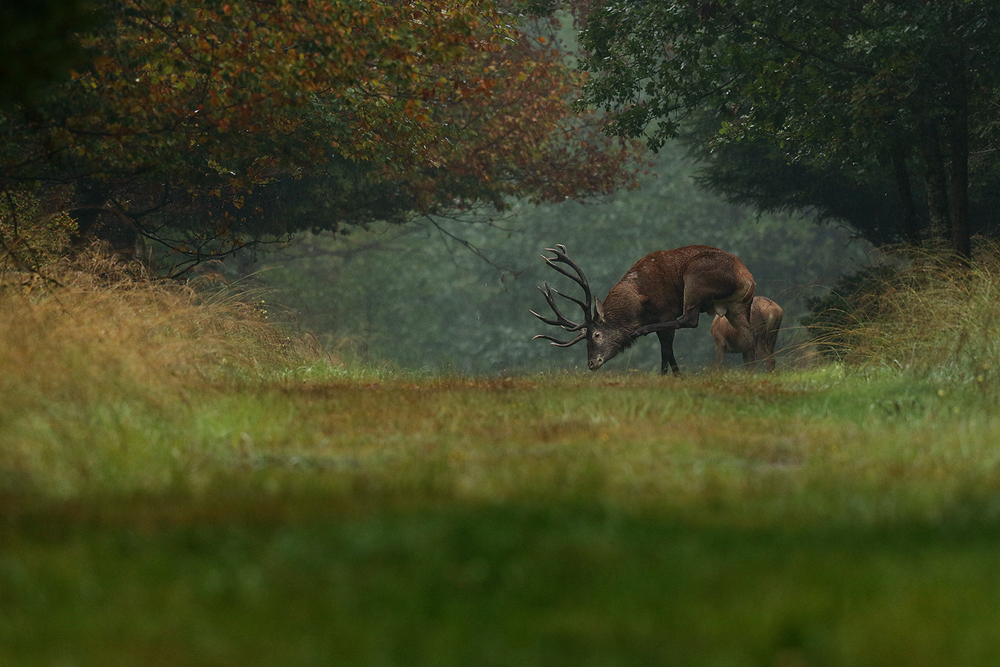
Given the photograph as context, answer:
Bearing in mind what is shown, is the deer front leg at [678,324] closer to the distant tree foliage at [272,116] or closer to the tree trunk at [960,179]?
the tree trunk at [960,179]

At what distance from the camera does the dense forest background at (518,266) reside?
1452 inches

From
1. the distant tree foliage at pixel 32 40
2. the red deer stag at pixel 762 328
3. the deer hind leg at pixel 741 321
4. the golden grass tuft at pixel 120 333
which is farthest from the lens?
the red deer stag at pixel 762 328

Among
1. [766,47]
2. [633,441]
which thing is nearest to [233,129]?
[766,47]

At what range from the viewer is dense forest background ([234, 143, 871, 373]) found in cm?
3688

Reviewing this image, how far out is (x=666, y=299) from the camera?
50.1 ft

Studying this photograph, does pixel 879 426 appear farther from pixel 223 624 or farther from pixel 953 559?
pixel 223 624

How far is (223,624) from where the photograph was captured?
319 cm

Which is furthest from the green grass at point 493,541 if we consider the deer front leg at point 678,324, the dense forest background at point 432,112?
the deer front leg at point 678,324

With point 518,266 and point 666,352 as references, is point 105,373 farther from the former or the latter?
point 518,266

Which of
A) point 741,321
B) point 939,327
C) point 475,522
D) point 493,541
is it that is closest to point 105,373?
point 475,522

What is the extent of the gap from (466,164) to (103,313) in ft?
39.8

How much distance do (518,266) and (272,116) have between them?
87.9 ft

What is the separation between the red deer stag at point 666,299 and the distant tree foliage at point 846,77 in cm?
268

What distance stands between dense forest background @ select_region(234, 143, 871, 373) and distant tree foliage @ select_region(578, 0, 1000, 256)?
16.8 meters
